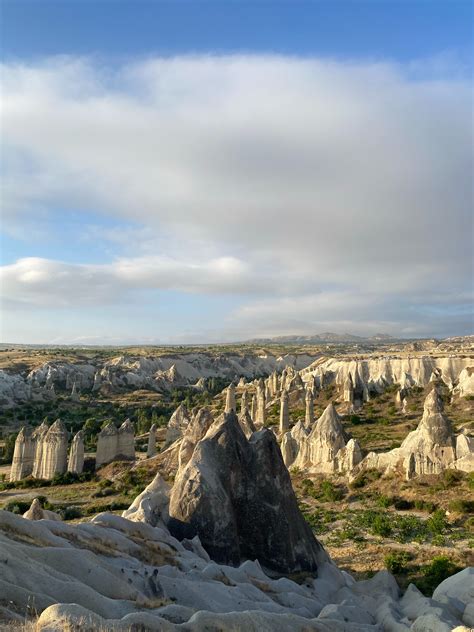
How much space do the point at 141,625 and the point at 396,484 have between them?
27.3 m

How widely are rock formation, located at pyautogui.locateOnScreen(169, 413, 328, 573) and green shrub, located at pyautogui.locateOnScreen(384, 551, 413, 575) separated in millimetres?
4483

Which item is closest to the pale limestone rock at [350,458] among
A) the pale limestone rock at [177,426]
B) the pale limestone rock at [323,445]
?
the pale limestone rock at [323,445]

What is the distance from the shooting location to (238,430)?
18734 mm

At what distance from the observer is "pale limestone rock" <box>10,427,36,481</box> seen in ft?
140

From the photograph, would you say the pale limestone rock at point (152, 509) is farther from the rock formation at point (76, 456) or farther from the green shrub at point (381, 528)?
the rock formation at point (76, 456)

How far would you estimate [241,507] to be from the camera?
56.1 feet

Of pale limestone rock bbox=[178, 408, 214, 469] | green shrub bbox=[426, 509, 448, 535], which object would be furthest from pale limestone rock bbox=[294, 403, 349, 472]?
green shrub bbox=[426, 509, 448, 535]

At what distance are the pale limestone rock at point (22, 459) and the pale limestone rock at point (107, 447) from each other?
5926mm

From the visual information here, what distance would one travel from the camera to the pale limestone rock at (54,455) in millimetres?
41562

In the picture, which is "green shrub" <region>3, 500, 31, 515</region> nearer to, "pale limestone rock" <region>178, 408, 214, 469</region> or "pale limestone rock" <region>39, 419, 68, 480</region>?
"pale limestone rock" <region>39, 419, 68, 480</region>

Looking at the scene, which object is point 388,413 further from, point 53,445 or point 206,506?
point 206,506

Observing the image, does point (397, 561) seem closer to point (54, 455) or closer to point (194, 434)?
point (194, 434)

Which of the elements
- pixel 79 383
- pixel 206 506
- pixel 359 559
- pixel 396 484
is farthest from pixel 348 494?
pixel 79 383

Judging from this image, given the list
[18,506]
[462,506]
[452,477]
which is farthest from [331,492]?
[18,506]
